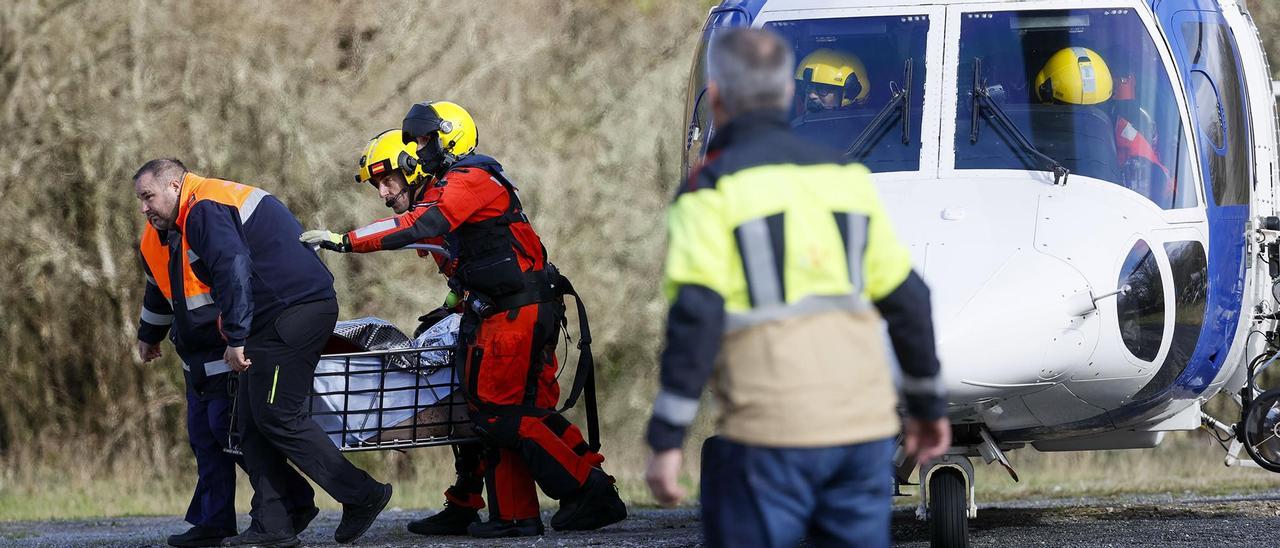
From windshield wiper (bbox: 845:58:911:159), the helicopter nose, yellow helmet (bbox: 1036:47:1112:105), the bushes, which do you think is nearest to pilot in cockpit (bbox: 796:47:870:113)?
windshield wiper (bbox: 845:58:911:159)

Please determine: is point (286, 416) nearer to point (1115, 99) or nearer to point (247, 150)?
point (1115, 99)

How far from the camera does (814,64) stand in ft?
24.4

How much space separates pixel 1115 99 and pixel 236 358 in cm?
375

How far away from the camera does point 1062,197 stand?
6434mm

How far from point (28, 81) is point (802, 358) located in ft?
38.8

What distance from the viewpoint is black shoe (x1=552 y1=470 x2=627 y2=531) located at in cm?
827

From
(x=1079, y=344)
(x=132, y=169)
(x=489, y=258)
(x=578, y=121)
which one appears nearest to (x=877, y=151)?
(x=1079, y=344)

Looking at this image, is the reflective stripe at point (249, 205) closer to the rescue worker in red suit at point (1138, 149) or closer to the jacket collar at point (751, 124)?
the rescue worker in red suit at point (1138, 149)

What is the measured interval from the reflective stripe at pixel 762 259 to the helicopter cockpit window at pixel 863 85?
3.20 metres

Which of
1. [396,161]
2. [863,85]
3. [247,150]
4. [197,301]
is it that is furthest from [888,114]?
[247,150]

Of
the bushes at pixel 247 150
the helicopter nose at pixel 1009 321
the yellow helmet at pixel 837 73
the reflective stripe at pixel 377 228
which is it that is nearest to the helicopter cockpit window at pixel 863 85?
the yellow helmet at pixel 837 73

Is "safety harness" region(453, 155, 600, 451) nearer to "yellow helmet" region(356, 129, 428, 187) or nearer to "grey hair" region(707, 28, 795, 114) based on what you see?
"yellow helmet" region(356, 129, 428, 187)

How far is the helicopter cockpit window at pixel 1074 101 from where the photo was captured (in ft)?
22.1

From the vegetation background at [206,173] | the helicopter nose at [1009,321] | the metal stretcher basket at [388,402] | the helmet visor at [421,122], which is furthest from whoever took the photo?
the vegetation background at [206,173]
